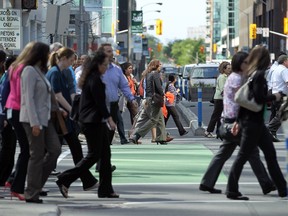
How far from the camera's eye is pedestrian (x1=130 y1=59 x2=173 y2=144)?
23891 millimetres

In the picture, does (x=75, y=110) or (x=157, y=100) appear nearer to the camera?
(x=75, y=110)

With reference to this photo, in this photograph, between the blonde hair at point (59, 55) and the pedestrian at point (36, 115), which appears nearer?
the pedestrian at point (36, 115)

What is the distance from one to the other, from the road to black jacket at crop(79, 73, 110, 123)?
3.28 feet

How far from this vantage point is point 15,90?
1285cm

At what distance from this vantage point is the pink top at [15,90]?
12727 millimetres

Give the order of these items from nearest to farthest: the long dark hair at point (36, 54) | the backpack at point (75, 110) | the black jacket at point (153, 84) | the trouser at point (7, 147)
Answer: the long dark hair at point (36, 54) → the backpack at point (75, 110) → the trouser at point (7, 147) → the black jacket at point (153, 84)

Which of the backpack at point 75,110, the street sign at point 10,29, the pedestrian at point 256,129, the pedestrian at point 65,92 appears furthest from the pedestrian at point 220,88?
the pedestrian at point 256,129

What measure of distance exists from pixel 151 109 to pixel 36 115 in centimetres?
1176

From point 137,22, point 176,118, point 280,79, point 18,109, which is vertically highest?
point 137,22

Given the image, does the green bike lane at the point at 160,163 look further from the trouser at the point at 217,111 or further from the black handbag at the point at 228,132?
the black handbag at the point at 228,132

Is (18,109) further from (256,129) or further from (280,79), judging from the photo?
(280,79)

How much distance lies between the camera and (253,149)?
523 inches

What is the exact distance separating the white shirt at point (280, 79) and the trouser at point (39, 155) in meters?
10.8

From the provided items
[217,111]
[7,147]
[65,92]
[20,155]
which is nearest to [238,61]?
[65,92]
